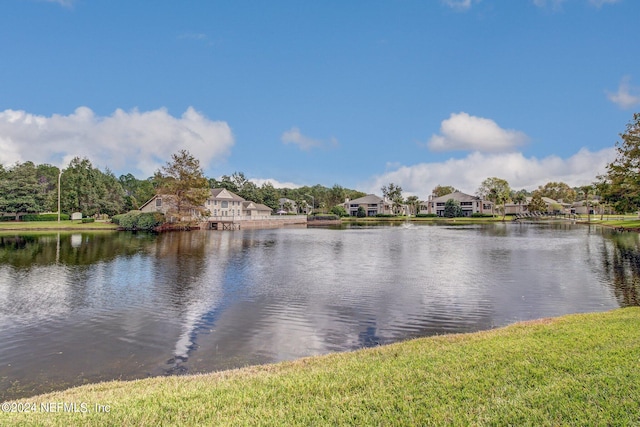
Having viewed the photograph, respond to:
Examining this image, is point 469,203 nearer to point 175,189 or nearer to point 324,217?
point 324,217

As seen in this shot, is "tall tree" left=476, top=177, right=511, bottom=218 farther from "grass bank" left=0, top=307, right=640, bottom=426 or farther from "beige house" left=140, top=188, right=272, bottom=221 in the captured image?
"grass bank" left=0, top=307, right=640, bottom=426

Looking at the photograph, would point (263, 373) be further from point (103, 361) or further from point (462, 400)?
point (103, 361)

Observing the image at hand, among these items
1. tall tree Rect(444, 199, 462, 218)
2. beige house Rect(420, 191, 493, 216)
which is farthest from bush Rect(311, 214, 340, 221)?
beige house Rect(420, 191, 493, 216)

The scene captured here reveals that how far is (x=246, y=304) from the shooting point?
15.1 m

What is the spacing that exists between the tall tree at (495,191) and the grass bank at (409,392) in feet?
355

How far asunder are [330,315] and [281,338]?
2813 mm

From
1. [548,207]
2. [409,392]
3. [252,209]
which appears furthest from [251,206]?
[409,392]

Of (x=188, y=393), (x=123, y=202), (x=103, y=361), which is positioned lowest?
(x=103, y=361)

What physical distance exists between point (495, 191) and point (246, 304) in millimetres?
106221

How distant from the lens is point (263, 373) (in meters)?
7.19

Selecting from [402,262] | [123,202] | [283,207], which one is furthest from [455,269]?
[283,207]

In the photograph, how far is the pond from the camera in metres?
9.66

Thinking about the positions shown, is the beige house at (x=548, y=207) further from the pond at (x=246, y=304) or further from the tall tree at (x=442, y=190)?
the pond at (x=246, y=304)

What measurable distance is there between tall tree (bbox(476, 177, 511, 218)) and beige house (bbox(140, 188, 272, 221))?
6479 cm
